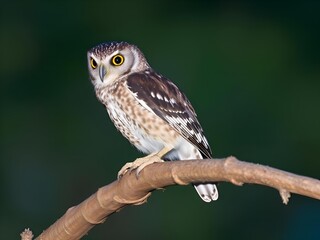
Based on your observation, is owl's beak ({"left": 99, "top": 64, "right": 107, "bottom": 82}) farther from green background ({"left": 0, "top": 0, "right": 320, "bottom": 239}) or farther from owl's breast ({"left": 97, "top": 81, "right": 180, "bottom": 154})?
green background ({"left": 0, "top": 0, "right": 320, "bottom": 239})

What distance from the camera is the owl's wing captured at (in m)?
3.38

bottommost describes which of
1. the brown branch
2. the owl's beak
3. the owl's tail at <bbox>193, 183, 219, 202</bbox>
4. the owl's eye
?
the owl's tail at <bbox>193, 183, 219, 202</bbox>

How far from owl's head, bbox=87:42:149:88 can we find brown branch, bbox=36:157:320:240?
0.94m

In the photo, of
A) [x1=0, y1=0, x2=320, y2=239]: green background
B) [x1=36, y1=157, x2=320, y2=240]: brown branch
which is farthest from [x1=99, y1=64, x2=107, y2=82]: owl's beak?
[x1=0, y1=0, x2=320, y2=239]: green background

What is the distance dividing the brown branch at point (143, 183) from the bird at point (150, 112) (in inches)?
27.0

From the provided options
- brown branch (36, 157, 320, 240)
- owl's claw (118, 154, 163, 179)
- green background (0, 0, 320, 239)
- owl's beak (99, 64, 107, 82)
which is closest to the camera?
brown branch (36, 157, 320, 240)

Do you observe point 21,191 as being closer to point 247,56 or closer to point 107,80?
point 247,56

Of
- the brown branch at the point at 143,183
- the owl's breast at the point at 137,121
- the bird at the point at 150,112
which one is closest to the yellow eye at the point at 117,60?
the bird at the point at 150,112

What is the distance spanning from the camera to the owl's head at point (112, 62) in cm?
354

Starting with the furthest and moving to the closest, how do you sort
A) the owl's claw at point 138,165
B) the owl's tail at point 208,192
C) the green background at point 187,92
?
the green background at point 187,92, the owl's tail at point 208,192, the owl's claw at point 138,165

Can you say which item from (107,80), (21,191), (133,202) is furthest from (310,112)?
(133,202)

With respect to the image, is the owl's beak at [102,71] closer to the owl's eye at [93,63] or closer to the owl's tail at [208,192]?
the owl's eye at [93,63]

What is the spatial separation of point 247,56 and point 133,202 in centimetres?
366

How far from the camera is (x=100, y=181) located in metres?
6.02
